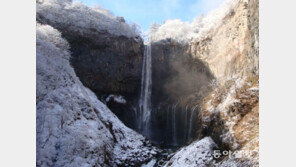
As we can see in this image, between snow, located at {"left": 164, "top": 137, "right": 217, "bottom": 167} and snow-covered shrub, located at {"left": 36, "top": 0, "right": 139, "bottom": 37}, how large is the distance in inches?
731

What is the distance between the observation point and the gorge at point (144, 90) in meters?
10.3

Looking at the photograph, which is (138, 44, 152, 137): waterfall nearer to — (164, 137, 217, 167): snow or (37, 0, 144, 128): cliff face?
(37, 0, 144, 128): cliff face

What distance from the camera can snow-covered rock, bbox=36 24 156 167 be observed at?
9.55 metres

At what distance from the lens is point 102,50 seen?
2480 cm

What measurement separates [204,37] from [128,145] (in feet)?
52.3

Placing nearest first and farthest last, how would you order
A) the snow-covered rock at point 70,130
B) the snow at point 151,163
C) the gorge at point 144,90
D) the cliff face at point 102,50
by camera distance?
the snow-covered rock at point 70,130
the gorge at point 144,90
the snow at point 151,163
the cliff face at point 102,50

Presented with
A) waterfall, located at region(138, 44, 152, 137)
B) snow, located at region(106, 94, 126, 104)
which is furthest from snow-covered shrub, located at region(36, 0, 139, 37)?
snow, located at region(106, 94, 126, 104)

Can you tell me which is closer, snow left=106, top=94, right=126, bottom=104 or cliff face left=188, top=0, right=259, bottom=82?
cliff face left=188, top=0, right=259, bottom=82

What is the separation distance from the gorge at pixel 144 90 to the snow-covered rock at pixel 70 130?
0.19 feet

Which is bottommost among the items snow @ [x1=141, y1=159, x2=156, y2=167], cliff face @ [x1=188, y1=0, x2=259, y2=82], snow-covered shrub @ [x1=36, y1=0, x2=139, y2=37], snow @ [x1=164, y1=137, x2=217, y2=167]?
snow @ [x1=141, y1=159, x2=156, y2=167]

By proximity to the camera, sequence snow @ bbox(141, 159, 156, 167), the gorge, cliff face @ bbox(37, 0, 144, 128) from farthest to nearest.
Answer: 1. cliff face @ bbox(37, 0, 144, 128)
2. snow @ bbox(141, 159, 156, 167)
3. the gorge

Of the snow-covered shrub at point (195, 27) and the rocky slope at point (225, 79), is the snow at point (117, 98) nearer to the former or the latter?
the rocky slope at point (225, 79)

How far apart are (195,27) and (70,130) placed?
953 inches

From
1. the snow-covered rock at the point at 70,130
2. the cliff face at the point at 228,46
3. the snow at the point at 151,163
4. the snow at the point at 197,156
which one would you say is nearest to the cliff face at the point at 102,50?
the cliff face at the point at 228,46
